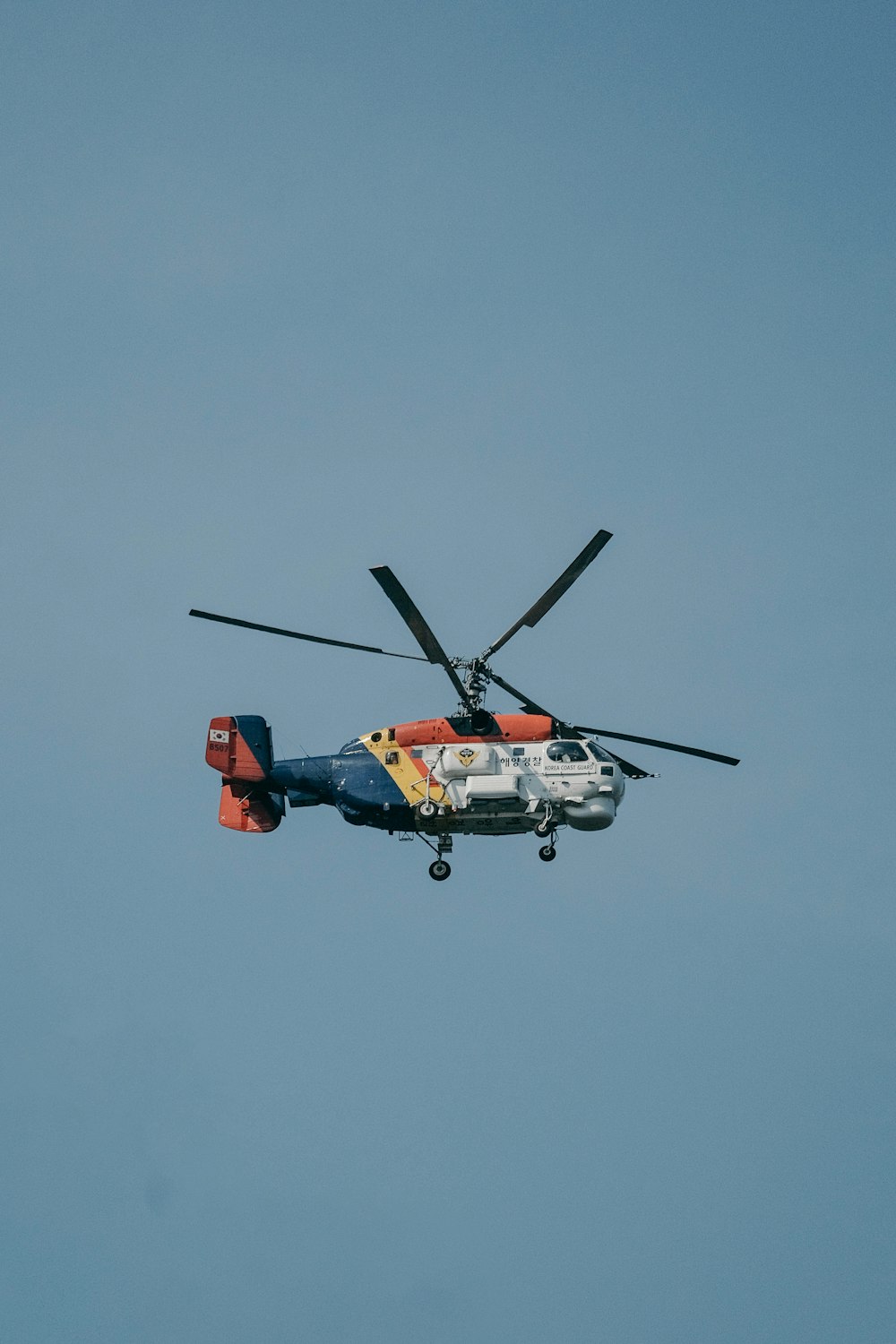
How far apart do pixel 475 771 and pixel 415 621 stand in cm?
443

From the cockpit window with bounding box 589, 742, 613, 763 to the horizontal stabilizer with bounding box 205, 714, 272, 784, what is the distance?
8565 millimetres

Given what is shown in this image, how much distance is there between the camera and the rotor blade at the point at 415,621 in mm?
46375

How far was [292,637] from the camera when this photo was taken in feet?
157

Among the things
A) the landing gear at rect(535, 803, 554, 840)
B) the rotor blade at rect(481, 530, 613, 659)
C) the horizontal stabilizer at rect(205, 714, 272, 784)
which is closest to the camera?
the rotor blade at rect(481, 530, 613, 659)

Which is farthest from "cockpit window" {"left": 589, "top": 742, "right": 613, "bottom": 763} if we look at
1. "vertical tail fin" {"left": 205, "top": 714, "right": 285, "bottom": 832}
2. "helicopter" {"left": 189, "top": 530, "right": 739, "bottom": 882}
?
"vertical tail fin" {"left": 205, "top": 714, "right": 285, "bottom": 832}

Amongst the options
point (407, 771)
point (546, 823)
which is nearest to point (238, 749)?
point (407, 771)

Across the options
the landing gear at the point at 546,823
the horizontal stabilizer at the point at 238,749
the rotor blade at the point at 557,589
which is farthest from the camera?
the horizontal stabilizer at the point at 238,749

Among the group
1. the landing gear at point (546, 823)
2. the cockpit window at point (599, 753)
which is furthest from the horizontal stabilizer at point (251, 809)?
the cockpit window at point (599, 753)

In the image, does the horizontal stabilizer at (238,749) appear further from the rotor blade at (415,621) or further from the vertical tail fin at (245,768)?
the rotor blade at (415,621)

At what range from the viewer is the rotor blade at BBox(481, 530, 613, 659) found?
1812 inches

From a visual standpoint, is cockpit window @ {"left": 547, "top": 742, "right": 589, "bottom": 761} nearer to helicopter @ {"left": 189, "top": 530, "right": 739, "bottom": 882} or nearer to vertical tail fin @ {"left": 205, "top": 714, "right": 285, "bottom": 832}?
helicopter @ {"left": 189, "top": 530, "right": 739, "bottom": 882}

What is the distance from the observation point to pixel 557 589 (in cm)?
4725

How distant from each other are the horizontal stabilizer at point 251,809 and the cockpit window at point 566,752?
7.72 m

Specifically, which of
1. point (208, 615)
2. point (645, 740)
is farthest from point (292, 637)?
point (645, 740)
